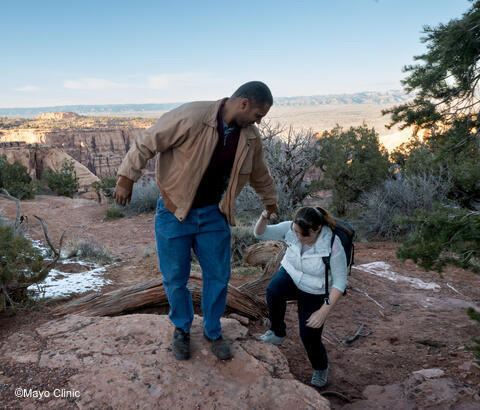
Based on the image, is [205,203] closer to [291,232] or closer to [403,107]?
[291,232]

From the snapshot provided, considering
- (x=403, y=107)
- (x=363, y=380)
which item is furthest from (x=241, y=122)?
(x=403, y=107)

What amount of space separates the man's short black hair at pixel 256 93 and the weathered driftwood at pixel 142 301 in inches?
77.4

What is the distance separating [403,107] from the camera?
568cm

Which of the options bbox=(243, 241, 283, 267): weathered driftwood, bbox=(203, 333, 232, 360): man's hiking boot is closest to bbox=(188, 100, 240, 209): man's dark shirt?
bbox=(203, 333, 232, 360): man's hiking boot

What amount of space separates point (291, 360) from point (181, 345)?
1093 millimetres

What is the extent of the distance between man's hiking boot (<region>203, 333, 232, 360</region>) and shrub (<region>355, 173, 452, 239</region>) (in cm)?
647

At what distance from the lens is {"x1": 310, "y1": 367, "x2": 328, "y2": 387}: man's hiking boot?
2754 millimetres

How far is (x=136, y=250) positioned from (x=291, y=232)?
627 cm

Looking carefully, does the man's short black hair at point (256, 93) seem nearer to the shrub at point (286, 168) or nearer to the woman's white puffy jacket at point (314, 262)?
the woman's white puffy jacket at point (314, 262)

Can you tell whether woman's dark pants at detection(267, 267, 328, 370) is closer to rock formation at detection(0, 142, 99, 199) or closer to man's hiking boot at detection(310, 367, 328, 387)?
man's hiking boot at detection(310, 367, 328, 387)

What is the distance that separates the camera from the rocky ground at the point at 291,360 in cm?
217

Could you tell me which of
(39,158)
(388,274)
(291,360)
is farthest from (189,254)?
(39,158)

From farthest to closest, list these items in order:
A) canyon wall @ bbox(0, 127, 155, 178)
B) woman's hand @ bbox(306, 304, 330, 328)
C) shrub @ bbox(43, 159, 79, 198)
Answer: canyon wall @ bbox(0, 127, 155, 178), shrub @ bbox(43, 159, 79, 198), woman's hand @ bbox(306, 304, 330, 328)

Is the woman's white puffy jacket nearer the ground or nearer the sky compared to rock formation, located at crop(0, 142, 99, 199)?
nearer the sky
